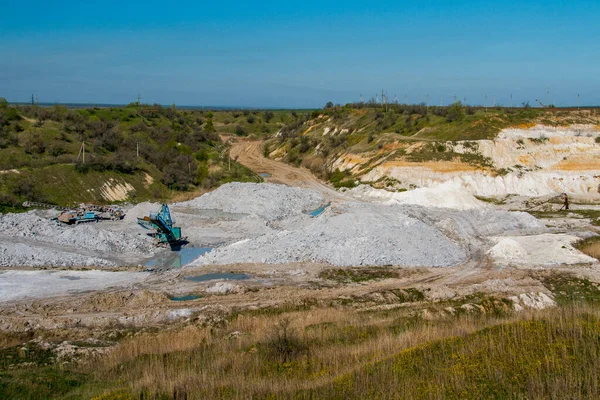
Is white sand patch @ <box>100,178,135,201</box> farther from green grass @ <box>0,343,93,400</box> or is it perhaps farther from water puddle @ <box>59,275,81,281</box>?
green grass @ <box>0,343,93,400</box>

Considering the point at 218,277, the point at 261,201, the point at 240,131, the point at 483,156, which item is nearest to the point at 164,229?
the point at 218,277

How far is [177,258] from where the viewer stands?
30469 mm

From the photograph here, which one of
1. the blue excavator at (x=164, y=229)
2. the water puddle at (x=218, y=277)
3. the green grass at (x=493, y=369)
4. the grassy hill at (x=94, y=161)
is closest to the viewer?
the green grass at (x=493, y=369)

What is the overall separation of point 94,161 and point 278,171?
25734mm

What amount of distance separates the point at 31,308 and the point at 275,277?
10.2 m

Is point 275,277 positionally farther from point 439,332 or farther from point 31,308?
point 439,332

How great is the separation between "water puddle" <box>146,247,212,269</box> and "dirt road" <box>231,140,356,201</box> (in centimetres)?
1989

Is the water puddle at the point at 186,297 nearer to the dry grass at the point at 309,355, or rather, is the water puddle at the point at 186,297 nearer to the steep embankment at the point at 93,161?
the dry grass at the point at 309,355

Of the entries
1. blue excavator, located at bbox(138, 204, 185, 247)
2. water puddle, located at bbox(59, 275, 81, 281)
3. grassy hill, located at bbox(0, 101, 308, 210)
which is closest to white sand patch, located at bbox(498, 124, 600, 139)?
grassy hill, located at bbox(0, 101, 308, 210)

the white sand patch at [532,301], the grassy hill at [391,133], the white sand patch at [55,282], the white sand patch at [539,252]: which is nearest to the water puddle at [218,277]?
the white sand patch at [55,282]

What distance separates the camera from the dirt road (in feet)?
183

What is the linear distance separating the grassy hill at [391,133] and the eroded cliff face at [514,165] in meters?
0.48

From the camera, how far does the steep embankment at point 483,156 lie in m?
49.7

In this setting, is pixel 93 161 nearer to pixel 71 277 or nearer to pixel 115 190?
pixel 115 190
